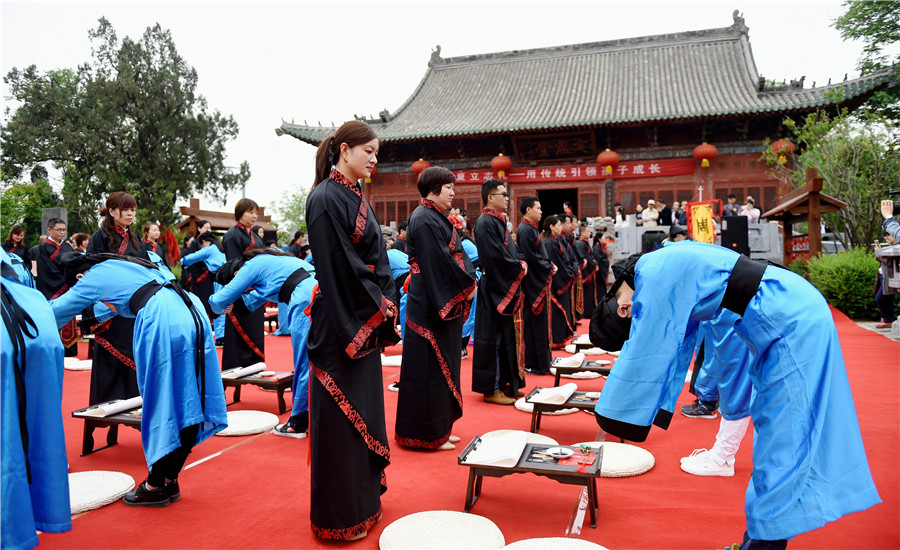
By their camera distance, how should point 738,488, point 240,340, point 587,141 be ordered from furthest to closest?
1. point 587,141
2. point 240,340
3. point 738,488

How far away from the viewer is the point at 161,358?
2895mm

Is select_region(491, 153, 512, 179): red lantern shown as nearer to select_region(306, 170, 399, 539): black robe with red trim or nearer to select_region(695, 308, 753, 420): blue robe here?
select_region(695, 308, 753, 420): blue robe

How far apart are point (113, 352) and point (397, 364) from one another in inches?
124

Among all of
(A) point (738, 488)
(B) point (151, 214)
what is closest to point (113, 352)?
(A) point (738, 488)

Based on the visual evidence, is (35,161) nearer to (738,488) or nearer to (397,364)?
(397,364)

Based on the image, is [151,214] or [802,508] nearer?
[802,508]

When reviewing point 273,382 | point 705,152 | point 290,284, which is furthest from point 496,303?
point 705,152

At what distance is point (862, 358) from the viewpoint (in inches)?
251

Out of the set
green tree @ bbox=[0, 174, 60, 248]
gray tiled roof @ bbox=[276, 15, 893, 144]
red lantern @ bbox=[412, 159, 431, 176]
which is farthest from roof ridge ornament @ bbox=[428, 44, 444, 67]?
green tree @ bbox=[0, 174, 60, 248]

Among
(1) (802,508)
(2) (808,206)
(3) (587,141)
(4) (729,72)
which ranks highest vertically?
(4) (729,72)

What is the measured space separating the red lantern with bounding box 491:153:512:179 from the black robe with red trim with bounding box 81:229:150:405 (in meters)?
12.1

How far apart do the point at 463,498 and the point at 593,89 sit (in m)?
15.9

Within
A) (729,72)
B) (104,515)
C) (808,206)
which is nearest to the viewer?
(104,515)

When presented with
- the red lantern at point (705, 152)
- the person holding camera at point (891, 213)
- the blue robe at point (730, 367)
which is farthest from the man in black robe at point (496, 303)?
the red lantern at point (705, 152)
